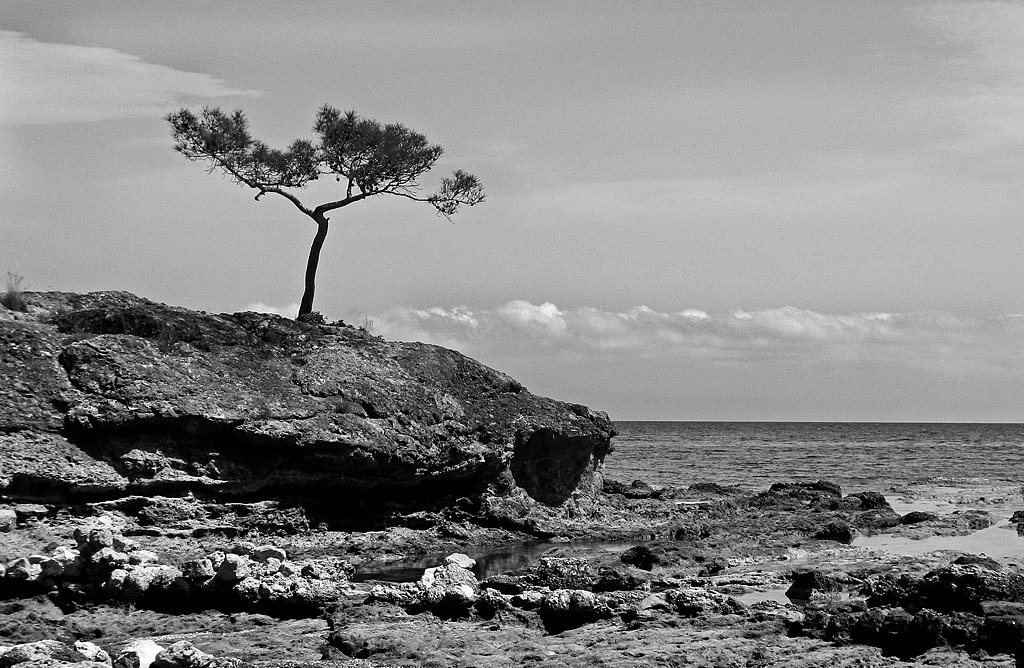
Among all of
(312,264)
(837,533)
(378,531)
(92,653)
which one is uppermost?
(312,264)

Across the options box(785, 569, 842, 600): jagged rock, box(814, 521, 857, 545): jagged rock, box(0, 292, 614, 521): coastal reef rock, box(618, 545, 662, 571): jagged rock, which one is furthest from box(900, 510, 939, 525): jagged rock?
box(785, 569, 842, 600): jagged rock

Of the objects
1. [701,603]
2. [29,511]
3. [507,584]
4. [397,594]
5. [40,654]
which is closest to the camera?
[40,654]

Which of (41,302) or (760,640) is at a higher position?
(41,302)

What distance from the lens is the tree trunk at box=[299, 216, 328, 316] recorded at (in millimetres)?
30297

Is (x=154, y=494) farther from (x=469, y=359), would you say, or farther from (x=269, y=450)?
(x=469, y=359)

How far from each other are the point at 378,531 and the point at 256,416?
3.96 m

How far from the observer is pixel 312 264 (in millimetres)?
30750

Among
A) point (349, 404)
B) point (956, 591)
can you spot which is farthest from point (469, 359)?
point (956, 591)

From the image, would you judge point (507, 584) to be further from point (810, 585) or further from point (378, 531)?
point (378, 531)

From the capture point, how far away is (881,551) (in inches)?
875

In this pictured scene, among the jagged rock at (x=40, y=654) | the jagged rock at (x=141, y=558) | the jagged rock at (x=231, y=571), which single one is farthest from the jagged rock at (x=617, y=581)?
the jagged rock at (x=40, y=654)

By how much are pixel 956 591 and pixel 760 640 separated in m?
3.36

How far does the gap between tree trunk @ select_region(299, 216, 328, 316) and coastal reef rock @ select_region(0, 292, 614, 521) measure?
8.40 feet

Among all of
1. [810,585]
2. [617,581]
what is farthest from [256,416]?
[810,585]
